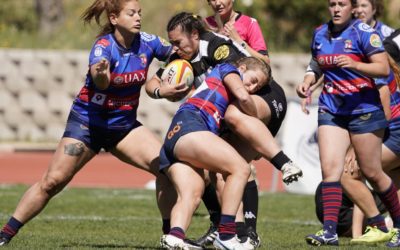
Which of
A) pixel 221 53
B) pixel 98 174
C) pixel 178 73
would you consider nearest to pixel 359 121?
pixel 221 53

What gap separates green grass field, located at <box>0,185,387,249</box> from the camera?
8.34m

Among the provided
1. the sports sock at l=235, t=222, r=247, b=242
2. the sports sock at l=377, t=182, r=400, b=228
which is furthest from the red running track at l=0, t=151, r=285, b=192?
the sports sock at l=235, t=222, r=247, b=242

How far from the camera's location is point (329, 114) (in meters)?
8.11

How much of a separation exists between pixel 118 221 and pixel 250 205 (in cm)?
258

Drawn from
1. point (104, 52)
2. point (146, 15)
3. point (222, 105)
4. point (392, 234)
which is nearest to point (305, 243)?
point (392, 234)

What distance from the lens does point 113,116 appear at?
7.96 meters

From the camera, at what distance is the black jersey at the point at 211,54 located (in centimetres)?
776

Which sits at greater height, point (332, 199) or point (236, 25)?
point (236, 25)

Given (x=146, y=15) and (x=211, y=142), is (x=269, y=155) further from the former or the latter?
(x=146, y=15)

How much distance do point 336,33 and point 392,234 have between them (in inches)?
65.3

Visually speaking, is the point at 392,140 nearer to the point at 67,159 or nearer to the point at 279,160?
the point at 279,160

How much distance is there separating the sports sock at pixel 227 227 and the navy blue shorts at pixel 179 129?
56 cm

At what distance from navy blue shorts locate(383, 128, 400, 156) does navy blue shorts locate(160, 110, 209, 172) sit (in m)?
1.98

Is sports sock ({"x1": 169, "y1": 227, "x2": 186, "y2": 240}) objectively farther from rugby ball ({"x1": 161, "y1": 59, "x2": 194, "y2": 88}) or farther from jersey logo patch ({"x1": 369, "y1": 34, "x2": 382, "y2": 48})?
jersey logo patch ({"x1": 369, "y1": 34, "x2": 382, "y2": 48})
